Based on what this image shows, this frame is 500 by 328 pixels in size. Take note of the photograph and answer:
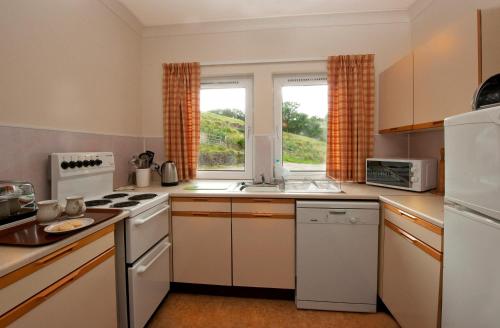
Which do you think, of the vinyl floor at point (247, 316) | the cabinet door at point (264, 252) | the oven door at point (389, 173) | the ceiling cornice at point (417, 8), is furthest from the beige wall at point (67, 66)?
the ceiling cornice at point (417, 8)

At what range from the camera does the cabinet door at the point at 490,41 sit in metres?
1.28

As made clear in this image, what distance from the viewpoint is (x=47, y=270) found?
0.95 meters

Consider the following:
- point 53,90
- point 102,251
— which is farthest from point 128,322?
point 53,90

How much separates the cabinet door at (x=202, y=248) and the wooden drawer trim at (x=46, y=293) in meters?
0.78

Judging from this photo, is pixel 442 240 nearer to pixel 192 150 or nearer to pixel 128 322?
pixel 128 322

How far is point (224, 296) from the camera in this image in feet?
6.84

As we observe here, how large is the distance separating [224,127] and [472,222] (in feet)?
7.25

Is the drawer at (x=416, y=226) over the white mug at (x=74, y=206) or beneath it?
beneath

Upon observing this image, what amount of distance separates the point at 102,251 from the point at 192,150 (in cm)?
144

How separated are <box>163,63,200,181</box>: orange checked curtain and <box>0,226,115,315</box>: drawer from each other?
1.35 metres

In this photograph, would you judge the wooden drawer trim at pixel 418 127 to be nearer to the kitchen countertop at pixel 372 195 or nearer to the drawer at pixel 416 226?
the kitchen countertop at pixel 372 195

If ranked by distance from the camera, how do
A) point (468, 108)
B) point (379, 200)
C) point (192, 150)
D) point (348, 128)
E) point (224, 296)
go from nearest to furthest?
point (468, 108)
point (379, 200)
point (224, 296)
point (348, 128)
point (192, 150)

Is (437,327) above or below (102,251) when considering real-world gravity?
below

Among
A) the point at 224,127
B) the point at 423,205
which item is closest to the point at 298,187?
the point at 423,205
